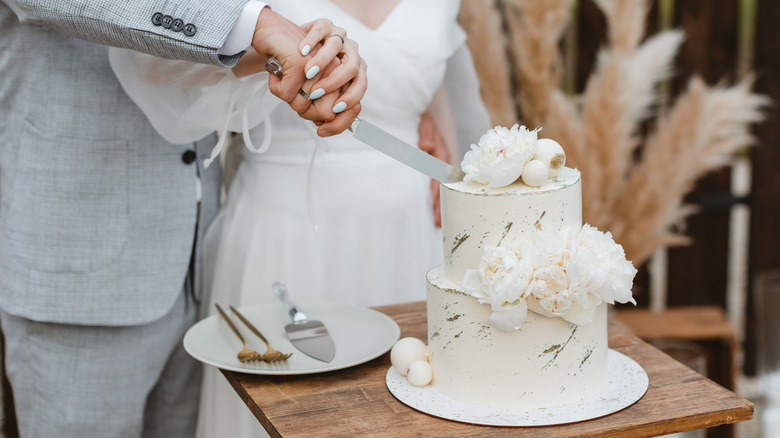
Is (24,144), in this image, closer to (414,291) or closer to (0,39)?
(0,39)

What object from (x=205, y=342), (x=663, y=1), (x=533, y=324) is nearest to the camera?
(x=533, y=324)

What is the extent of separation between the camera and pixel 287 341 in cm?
136

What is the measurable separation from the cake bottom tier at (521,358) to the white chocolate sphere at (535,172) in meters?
0.17

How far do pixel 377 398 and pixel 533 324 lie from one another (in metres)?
0.23

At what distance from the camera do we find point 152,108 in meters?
1.66

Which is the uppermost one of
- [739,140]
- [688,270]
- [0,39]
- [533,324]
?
[0,39]

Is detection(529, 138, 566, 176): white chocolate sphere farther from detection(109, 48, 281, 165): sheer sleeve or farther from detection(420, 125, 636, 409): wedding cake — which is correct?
detection(109, 48, 281, 165): sheer sleeve

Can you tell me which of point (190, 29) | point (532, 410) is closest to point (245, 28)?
point (190, 29)

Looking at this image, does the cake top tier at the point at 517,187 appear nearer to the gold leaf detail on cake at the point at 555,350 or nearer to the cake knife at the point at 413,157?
the cake knife at the point at 413,157

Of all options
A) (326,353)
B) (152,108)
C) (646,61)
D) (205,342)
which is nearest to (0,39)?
(152,108)

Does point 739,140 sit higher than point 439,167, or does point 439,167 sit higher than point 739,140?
point 439,167

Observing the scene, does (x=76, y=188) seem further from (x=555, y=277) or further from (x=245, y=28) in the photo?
(x=555, y=277)

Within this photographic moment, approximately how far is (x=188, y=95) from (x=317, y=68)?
1.71 ft

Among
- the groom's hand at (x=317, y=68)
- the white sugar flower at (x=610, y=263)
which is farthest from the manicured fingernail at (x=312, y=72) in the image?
the white sugar flower at (x=610, y=263)
